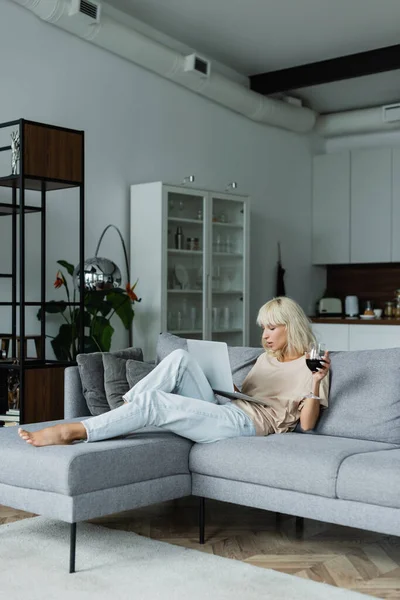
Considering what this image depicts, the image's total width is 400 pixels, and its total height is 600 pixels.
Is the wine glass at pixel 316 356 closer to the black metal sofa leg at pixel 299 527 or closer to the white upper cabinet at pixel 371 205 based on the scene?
the black metal sofa leg at pixel 299 527

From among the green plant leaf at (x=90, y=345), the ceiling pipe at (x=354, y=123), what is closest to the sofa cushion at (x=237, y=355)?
the green plant leaf at (x=90, y=345)

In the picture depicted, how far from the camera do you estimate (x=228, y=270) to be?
6.87 m

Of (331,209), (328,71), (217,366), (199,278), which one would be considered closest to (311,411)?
(217,366)

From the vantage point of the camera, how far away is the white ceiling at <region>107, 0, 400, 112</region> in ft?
19.9

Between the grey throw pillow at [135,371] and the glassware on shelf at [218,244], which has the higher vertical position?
the glassware on shelf at [218,244]

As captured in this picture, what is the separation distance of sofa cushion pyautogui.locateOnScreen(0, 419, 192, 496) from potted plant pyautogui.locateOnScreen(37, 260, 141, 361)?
1.99m

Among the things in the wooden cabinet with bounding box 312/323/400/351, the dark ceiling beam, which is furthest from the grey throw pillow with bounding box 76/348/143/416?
the dark ceiling beam

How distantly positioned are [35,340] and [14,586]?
2.61 m

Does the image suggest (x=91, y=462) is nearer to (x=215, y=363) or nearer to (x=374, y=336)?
(x=215, y=363)

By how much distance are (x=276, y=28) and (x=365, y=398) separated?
156 inches

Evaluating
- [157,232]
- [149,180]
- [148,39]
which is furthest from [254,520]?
[148,39]

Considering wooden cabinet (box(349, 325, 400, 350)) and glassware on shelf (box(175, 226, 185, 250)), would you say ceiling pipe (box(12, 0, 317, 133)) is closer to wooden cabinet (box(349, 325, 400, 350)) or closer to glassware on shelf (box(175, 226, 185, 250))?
glassware on shelf (box(175, 226, 185, 250))

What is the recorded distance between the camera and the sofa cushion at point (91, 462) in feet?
9.93

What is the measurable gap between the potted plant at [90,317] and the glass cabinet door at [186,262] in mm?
582
